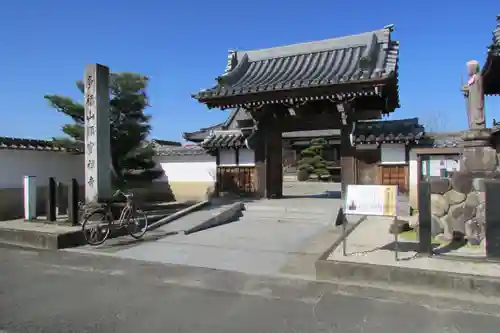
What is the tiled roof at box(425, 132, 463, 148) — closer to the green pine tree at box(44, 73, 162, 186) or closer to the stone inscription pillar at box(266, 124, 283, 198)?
the stone inscription pillar at box(266, 124, 283, 198)

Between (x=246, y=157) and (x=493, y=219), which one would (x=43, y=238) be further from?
(x=493, y=219)

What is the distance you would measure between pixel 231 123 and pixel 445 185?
11547 mm

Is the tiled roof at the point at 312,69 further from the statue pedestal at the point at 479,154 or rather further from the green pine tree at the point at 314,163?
the green pine tree at the point at 314,163

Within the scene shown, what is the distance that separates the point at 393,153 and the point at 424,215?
23.2 ft

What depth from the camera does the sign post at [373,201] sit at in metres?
6.48

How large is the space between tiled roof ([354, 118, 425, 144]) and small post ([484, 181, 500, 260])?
6.77 meters

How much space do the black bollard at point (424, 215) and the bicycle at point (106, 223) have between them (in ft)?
22.2

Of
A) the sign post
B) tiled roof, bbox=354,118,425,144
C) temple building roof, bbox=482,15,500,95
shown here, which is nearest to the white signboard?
the sign post

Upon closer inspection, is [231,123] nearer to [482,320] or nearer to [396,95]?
[396,95]

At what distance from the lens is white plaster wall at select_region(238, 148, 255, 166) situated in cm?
1546

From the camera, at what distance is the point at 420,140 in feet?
42.6

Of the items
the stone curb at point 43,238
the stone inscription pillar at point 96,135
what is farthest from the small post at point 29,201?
the stone inscription pillar at point 96,135

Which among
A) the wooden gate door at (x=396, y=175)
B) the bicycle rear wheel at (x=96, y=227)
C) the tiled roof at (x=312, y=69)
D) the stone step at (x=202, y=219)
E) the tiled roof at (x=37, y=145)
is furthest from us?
the tiled roof at (x=37, y=145)

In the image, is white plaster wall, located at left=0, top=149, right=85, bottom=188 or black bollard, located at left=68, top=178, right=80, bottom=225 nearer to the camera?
black bollard, located at left=68, top=178, right=80, bottom=225
